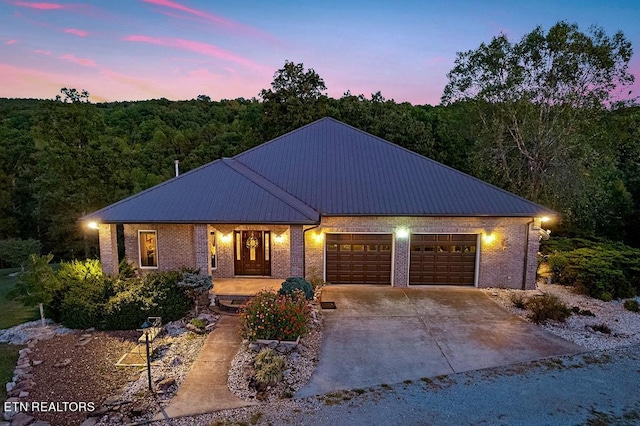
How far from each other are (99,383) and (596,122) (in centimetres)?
2396

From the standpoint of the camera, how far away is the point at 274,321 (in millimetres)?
9148

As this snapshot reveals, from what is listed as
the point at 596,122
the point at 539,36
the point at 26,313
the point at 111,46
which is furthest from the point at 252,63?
the point at 596,122

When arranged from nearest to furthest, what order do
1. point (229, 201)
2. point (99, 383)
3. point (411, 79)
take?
point (99, 383) < point (229, 201) < point (411, 79)

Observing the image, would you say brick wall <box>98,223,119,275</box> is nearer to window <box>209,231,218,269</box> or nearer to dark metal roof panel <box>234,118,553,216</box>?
window <box>209,231,218,269</box>

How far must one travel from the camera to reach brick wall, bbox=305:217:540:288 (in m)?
14.3

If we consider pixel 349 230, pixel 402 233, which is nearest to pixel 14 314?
pixel 349 230

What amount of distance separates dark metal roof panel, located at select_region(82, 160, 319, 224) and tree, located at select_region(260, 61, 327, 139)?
13767 mm

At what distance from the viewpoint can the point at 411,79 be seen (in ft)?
89.9

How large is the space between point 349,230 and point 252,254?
13.2 feet

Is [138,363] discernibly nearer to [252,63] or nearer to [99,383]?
[99,383]

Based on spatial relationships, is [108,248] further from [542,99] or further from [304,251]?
[542,99]

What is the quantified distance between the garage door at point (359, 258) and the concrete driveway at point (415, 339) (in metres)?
1.35

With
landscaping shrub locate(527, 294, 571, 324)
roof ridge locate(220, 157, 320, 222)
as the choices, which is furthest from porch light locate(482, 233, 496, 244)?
roof ridge locate(220, 157, 320, 222)

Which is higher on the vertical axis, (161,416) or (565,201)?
(565,201)
